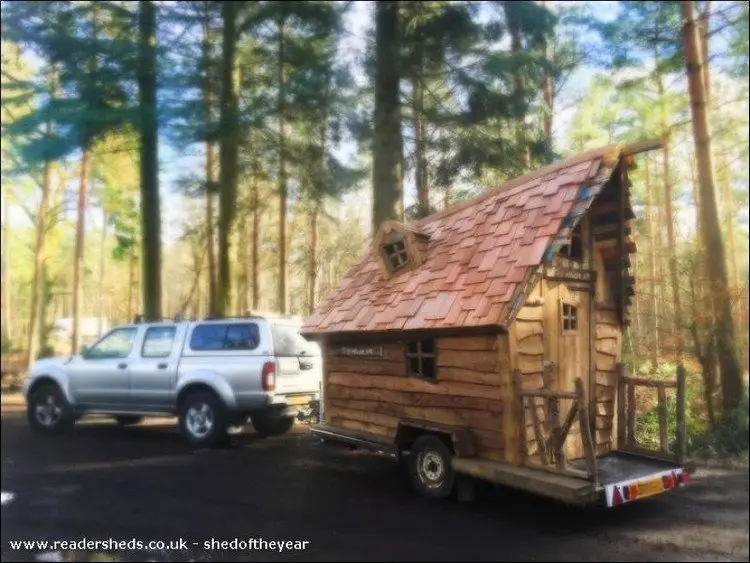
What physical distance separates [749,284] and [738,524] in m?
1.93

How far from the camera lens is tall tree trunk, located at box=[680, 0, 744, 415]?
1.88m

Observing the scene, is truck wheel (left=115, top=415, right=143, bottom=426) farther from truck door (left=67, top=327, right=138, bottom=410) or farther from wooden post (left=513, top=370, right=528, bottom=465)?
wooden post (left=513, top=370, right=528, bottom=465)

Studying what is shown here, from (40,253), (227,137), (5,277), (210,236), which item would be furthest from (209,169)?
(5,277)

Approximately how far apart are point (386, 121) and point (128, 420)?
6870 mm

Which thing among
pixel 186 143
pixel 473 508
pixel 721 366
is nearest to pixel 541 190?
pixel 721 366

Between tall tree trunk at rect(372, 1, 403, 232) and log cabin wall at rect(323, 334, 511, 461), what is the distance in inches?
21.2

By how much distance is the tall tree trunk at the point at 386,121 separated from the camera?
2.01 m

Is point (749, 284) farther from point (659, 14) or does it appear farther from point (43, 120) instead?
point (43, 120)

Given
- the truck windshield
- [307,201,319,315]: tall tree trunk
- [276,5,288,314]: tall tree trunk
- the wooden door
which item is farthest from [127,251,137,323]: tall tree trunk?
the wooden door

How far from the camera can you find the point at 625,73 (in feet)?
6.88

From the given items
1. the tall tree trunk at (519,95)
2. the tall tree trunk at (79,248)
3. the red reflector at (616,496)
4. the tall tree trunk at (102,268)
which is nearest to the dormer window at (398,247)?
the tall tree trunk at (519,95)

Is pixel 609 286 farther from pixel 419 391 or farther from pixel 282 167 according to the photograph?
pixel 282 167

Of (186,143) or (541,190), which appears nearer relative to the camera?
(541,190)

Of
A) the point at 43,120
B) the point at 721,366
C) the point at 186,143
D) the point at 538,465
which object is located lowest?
the point at 538,465
